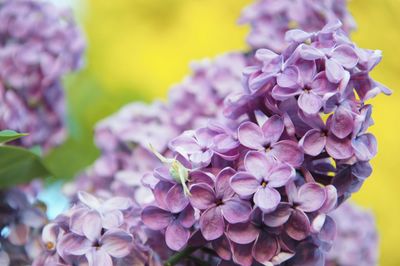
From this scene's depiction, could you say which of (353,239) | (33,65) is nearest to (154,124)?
(33,65)

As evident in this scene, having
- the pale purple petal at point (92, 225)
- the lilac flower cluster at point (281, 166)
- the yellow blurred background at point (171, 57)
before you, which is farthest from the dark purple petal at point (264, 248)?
the yellow blurred background at point (171, 57)

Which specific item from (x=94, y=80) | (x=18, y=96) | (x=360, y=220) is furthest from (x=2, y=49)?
(x=94, y=80)

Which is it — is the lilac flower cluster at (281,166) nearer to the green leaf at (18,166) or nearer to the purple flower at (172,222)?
the purple flower at (172,222)

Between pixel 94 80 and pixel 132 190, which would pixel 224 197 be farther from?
pixel 94 80

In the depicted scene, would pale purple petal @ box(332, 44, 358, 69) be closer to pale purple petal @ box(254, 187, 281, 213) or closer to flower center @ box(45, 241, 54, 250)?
pale purple petal @ box(254, 187, 281, 213)

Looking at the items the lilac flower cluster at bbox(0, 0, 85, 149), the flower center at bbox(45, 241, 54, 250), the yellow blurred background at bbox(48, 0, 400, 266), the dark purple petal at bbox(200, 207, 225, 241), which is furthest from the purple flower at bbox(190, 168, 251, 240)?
the yellow blurred background at bbox(48, 0, 400, 266)
